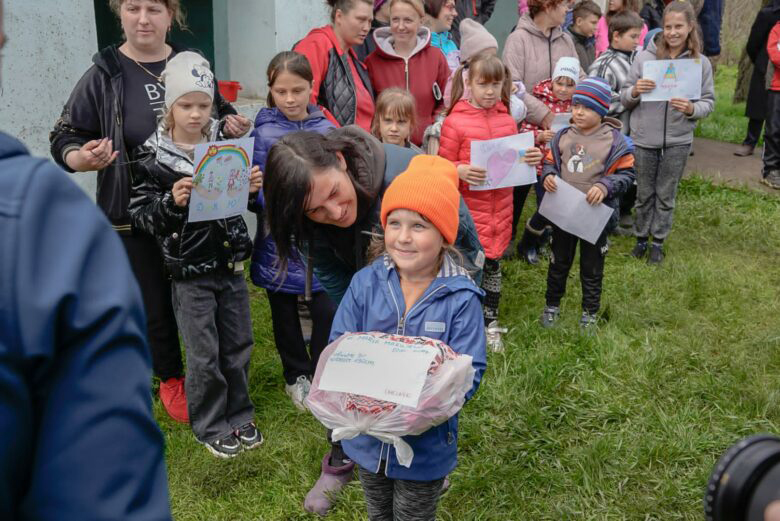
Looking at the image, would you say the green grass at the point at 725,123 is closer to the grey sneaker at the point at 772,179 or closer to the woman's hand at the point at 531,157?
the grey sneaker at the point at 772,179

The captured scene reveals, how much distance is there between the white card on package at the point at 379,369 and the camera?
206cm

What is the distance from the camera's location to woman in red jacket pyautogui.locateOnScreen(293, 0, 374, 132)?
4.32 m

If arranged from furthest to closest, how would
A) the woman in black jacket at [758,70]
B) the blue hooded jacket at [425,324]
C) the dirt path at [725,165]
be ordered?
the woman in black jacket at [758,70] → the dirt path at [725,165] → the blue hooded jacket at [425,324]

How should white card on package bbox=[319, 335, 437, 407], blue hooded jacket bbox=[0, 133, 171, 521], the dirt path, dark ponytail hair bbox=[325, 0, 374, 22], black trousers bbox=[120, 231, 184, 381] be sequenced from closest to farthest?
blue hooded jacket bbox=[0, 133, 171, 521], white card on package bbox=[319, 335, 437, 407], black trousers bbox=[120, 231, 184, 381], dark ponytail hair bbox=[325, 0, 374, 22], the dirt path

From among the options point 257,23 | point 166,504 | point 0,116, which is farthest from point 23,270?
point 257,23

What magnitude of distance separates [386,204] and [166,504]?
5.45 feet

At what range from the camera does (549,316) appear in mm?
4781

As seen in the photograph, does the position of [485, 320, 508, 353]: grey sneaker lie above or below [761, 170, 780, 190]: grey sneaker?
below

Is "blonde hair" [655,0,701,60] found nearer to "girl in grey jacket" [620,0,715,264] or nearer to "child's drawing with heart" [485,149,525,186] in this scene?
"girl in grey jacket" [620,0,715,264]

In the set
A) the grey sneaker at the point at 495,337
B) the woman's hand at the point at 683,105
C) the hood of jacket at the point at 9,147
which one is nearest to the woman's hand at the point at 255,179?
the grey sneaker at the point at 495,337

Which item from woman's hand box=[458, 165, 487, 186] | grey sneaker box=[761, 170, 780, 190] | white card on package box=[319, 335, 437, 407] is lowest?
grey sneaker box=[761, 170, 780, 190]

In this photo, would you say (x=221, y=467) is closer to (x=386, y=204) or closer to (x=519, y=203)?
(x=386, y=204)

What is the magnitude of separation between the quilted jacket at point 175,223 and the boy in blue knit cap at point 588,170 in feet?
7.00

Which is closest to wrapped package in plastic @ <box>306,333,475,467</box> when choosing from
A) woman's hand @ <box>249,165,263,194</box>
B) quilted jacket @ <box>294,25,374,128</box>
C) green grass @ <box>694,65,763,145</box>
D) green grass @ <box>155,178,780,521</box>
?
green grass @ <box>155,178,780,521</box>
